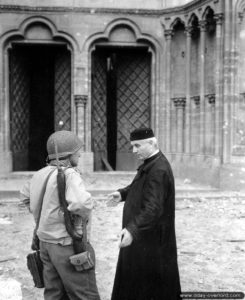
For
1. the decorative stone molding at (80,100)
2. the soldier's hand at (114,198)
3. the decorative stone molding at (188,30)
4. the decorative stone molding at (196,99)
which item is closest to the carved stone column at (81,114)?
the decorative stone molding at (80,100)

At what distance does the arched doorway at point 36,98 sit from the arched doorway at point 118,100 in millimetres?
922

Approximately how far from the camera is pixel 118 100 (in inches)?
531

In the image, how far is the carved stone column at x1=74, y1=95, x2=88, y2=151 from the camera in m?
12.4

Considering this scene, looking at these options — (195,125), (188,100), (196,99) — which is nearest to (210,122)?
(195,125)

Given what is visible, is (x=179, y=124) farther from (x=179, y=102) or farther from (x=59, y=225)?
(x=59, y=225)

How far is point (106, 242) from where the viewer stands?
20.9ft

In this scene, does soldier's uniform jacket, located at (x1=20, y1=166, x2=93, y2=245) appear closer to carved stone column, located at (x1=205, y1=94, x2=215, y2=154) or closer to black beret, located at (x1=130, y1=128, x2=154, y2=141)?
black beret, located at (x1=130, y1=128, x2=154, y2=141)

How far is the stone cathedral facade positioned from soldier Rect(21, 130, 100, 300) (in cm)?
771

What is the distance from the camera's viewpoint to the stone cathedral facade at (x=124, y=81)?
34.5ft

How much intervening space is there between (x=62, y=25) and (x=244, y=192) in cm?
668

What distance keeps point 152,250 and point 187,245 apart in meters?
2.83

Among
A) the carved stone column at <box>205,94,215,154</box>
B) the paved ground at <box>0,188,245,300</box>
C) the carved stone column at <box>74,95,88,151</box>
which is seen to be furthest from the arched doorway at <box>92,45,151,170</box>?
the paved ground at <box>0,188,245,300</box>

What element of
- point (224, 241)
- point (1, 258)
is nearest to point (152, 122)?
point (224, 241)

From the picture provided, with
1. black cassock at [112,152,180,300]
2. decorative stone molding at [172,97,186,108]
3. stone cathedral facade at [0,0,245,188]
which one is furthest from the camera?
decorative stone molding at [172,97,186,108]
